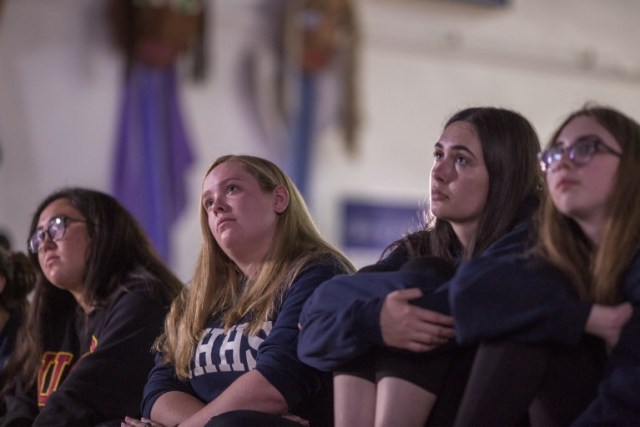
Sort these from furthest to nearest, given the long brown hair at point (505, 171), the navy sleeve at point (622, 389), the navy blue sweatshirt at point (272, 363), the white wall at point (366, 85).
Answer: the white wall at point (366, 85) → the navy blue sweatshirt at point (272, 363) → the long brown hair at point (505, 171) → the navy sleeve at point (622, 389)

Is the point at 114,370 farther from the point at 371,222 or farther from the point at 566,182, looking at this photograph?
the point at 371,222

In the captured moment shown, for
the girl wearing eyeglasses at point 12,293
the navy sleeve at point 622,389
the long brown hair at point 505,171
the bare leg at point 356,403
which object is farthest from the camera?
the girl wearing eyeglasses at point 12,293

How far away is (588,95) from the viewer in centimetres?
652

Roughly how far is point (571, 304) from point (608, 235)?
14 cm

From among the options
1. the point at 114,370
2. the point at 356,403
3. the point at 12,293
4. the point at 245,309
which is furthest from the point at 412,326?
the point at 12,293

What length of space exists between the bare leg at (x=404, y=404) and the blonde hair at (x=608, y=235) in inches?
12.0

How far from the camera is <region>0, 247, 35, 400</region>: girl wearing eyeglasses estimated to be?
9.43 ft

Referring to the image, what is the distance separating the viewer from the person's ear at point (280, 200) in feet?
7.42

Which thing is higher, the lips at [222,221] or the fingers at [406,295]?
the lips at [222,221]

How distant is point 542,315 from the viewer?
5.03 ft

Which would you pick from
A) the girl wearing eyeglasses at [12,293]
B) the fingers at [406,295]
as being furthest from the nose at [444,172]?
the girl wearing eyeglasses at [12,293]

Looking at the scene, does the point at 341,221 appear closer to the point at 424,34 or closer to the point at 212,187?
the point at 424,34

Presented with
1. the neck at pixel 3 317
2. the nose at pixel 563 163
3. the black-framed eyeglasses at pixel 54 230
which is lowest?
the neck at pixel 3 317

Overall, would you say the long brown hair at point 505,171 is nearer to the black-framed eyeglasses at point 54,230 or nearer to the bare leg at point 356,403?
the bare leg at point 356,403
